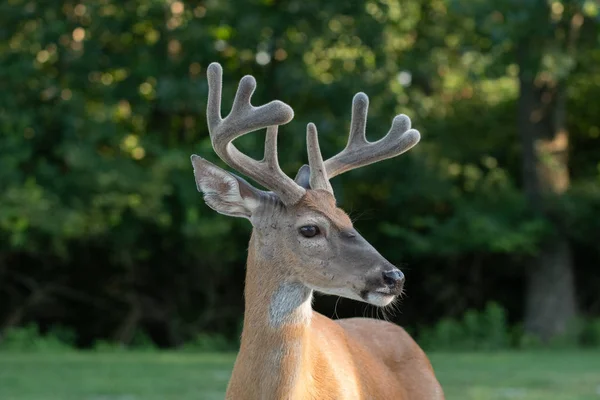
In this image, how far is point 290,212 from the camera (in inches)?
170

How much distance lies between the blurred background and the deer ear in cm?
1041

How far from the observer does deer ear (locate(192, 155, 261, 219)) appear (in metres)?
4.36

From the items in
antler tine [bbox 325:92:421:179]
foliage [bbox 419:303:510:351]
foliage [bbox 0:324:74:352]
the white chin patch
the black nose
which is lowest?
foliage [bbox 0:324:74:352]

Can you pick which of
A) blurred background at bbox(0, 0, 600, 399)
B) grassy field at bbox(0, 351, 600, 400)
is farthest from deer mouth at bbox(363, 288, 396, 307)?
blurred background at bbox(0, 0, 600, 399)

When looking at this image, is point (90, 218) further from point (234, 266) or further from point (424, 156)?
point (424, 156)

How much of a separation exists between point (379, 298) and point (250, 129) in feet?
2.84

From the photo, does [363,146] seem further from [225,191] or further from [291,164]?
[291,164]

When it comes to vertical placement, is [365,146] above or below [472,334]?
above

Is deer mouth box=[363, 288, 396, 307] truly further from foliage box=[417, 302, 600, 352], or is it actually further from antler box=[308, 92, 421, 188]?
foliage box=[417, 302, 600, 352]

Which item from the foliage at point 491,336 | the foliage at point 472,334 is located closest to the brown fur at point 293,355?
the foliage at point 491,336

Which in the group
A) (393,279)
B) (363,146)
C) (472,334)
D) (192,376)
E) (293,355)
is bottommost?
(472,334)

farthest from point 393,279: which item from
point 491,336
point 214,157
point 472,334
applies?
point 472,334

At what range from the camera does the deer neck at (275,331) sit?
4.16 meters

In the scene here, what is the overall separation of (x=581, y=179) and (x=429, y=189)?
8.90 feet
